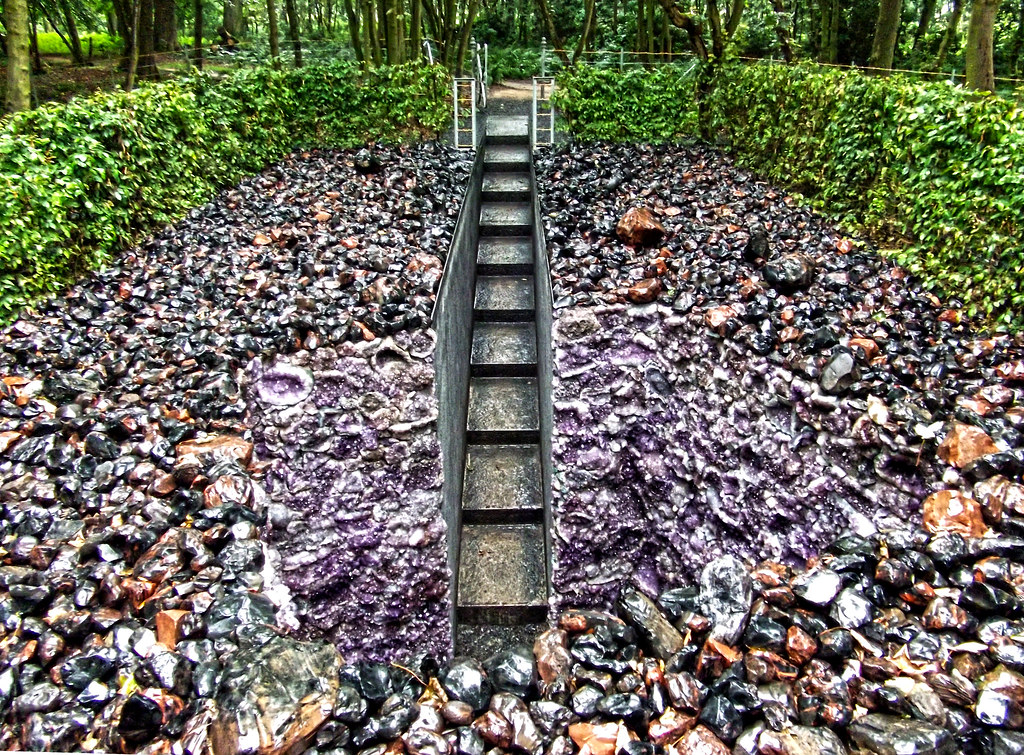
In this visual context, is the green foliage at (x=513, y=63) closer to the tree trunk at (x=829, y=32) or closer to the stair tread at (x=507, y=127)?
the stair tread at (x=507, y=127)

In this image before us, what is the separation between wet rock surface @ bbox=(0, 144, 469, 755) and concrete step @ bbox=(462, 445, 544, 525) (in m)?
0.86

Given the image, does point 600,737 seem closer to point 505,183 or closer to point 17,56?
point 505,183

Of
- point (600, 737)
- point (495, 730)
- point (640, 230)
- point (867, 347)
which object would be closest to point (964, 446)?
point (867, 347)

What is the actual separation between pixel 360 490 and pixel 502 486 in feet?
3.91

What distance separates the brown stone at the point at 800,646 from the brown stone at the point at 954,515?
2.73 feet

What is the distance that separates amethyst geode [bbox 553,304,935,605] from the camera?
354 cm

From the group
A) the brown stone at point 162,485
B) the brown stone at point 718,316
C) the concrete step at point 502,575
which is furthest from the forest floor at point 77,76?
the brown stone at point 718,316

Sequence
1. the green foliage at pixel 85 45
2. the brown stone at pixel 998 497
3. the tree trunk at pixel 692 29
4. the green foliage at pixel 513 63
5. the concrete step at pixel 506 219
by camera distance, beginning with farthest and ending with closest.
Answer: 1. the green foliage at pixel 85 45
2. the green foliage at pixel 513 63
3. the tree trunk at pixel 692 29
4. the concrete step at pixel 506 219
5. the brown stone at pixel 998 497

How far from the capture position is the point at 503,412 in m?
5.32

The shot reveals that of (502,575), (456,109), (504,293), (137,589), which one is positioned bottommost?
(502,575)

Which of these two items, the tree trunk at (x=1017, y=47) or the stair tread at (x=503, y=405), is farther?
the tree trunk at (x=1017, y=47)

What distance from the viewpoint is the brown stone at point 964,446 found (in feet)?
10.7

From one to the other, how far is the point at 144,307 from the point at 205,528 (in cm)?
226

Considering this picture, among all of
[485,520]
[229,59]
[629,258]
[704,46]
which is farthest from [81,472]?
[704,46]
